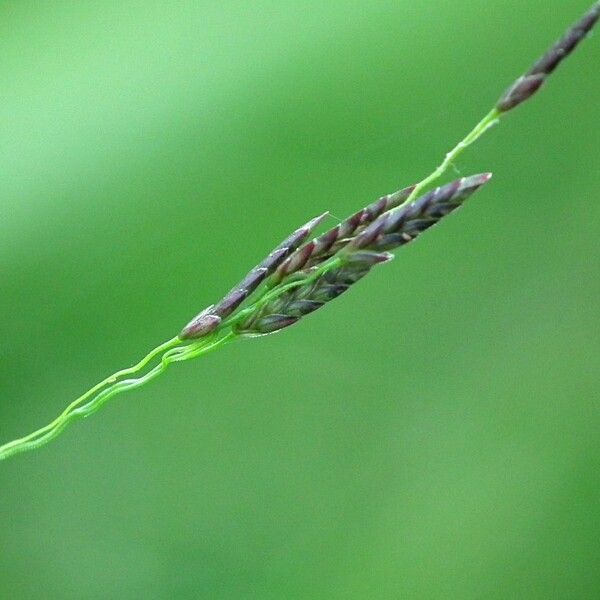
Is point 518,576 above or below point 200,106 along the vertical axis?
below

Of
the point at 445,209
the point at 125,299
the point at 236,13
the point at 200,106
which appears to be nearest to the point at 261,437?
the point at 125,299

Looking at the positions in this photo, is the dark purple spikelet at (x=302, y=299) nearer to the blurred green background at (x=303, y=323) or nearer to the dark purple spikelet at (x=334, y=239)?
the dark purple spikelet at (x=334, y=239)

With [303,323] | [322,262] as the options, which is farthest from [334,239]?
[303,323]

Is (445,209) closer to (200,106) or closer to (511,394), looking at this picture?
(200,106)

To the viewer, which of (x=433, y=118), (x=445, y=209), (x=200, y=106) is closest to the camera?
(x=445, y=209)

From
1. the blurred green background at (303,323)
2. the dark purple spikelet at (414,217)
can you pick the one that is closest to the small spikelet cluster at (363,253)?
the dark purple spikelet at (414,217)

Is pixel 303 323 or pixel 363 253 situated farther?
pixel 303 323

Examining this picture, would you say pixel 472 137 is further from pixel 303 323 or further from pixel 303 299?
pixel 303 323
